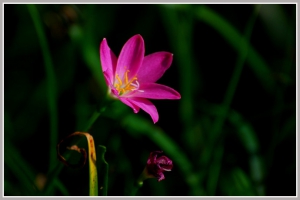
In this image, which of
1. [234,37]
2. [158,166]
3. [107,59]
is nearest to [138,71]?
[107,59]

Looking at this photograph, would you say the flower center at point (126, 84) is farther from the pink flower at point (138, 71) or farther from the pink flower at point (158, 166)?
the pink flower at point (158, 166)

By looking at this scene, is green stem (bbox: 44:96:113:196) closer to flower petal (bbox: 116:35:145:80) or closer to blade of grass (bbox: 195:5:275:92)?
flower petal (bbox: 116:35:145:80)

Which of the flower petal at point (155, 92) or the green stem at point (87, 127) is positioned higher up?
the flower petal at point (155, 92)

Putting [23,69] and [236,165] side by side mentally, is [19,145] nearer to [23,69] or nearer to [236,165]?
[23,69]

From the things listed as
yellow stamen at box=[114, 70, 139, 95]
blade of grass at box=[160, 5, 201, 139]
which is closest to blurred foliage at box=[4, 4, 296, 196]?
blade of grass at box=[160, 5, 201, 139]

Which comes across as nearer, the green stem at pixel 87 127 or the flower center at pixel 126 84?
the green stem at pixel 87 127

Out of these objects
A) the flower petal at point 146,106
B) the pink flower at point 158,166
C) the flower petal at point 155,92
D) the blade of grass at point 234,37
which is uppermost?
the blade of grass at point 234,37

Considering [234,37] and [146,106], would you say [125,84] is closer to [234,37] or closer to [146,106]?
[146,106]

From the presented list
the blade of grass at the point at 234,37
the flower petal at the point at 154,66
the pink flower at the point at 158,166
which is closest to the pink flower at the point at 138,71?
the flower petal at the point at 154,66

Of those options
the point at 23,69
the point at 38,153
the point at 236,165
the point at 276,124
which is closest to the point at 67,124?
the point at 38,153
